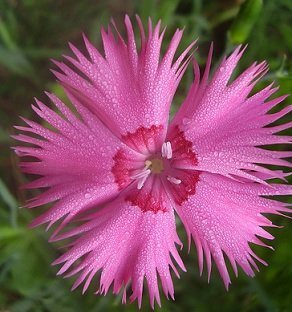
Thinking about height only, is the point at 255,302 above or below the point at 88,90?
below

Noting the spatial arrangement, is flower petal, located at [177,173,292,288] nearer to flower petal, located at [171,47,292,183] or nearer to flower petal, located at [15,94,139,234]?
flower petal, located at [171,47,292,183]

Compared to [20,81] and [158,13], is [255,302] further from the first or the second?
[20,81]

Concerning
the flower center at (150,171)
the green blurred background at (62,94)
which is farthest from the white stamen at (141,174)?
the green blurred background at (62,94)

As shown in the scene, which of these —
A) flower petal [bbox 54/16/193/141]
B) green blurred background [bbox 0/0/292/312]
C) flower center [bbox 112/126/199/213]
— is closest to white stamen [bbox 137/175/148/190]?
flower center [bbox 112/126/199/213]

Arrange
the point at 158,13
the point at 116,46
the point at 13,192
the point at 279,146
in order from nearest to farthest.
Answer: the point at 116,46, the point at 279,146, the point at 158,13, the point at 13,192

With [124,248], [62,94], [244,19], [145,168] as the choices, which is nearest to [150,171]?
[145,168]

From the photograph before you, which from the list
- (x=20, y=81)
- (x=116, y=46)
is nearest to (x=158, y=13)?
(x=20, y=81)
